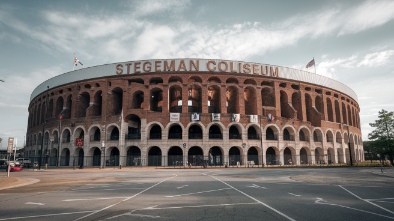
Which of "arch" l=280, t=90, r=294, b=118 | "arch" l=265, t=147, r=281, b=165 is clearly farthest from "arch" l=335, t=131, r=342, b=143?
"arch" l=265, t=147, r=281, b=165

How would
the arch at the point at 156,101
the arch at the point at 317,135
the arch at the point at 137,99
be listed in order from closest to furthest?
the arch at the point at 137,99
the arch at the point at 317,135
the arch at the point at 156,101

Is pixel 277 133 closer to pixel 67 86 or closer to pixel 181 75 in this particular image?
pixel 181 75

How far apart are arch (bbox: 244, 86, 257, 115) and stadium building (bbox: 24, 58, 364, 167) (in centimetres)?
21

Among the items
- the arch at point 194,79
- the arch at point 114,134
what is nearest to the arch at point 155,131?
the arch at point 114,134

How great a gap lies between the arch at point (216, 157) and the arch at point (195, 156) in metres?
1.61

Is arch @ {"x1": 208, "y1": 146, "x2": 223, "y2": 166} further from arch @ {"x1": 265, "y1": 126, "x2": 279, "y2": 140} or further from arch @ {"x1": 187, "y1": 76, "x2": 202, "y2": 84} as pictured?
arch @ {"x1": 187, "y1": 76, "x2": 202, "y2": 84}

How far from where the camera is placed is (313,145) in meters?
50.2

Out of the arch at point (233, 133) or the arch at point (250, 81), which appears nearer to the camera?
the arch at point (233, 133)

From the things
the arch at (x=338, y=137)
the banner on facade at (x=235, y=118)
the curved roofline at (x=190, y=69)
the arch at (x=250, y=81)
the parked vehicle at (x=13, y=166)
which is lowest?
the parked vehicle at (x=13, y=166)

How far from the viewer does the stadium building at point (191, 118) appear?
43031mm

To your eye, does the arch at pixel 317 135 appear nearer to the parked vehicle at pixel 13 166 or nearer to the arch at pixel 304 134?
the arch at pixel 304 134

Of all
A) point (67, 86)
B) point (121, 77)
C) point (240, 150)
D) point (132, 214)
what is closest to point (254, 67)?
point (240, 150)

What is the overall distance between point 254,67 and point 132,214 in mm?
45846

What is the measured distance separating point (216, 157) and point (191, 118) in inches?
320
